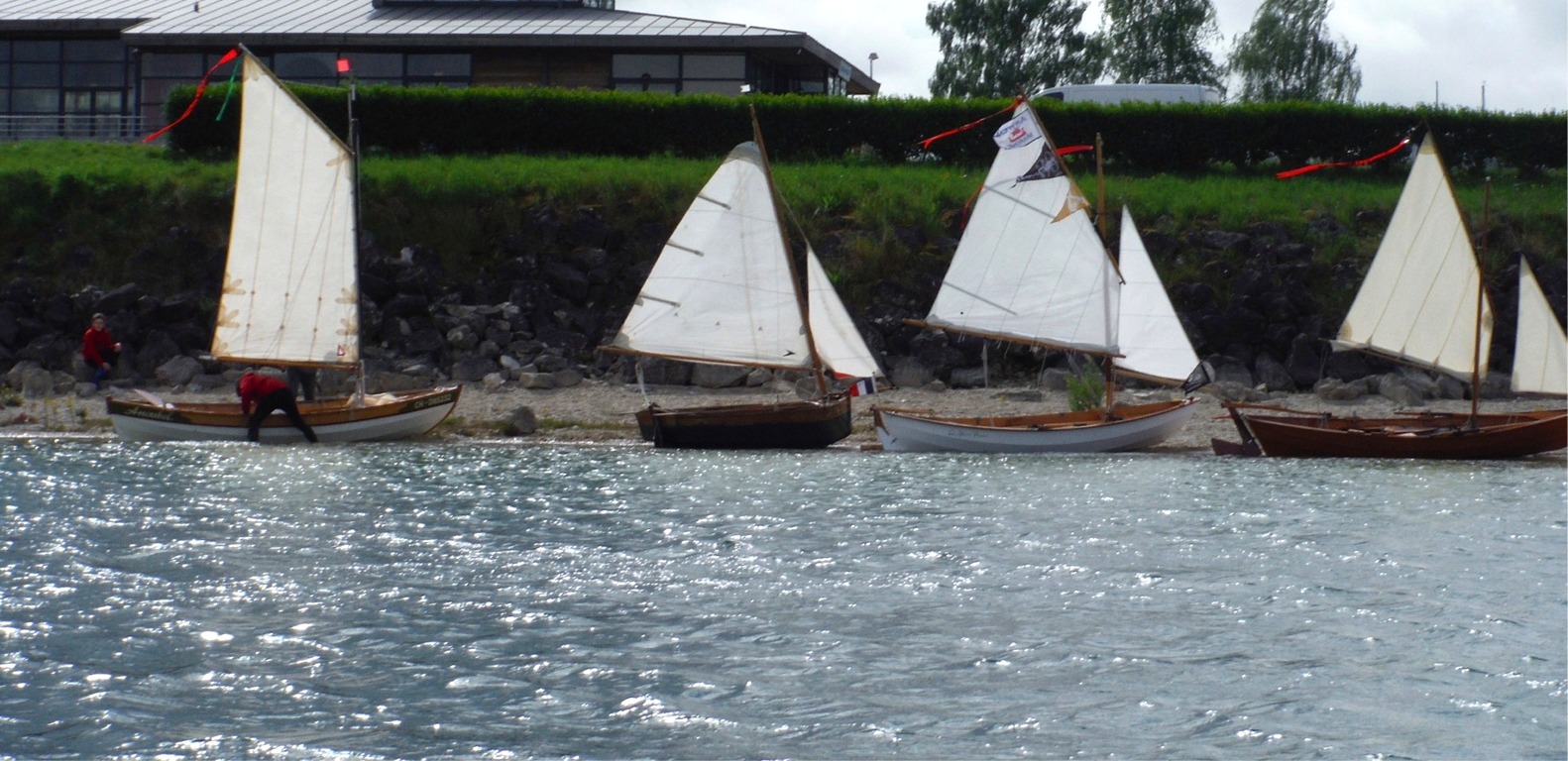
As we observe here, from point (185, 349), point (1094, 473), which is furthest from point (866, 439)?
point (185, 349)

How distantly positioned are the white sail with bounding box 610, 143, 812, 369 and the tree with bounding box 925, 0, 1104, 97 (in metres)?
41.0

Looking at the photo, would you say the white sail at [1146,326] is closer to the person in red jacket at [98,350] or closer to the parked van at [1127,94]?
the person in red jacket at [98,350]

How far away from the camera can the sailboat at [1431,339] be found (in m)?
26.9

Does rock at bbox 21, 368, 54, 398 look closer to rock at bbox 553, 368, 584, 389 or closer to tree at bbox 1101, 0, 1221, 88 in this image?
rock at bbox 553, 368, 584, 389

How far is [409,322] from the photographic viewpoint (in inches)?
1400

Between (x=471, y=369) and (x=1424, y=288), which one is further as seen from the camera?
(x=471, y=369)

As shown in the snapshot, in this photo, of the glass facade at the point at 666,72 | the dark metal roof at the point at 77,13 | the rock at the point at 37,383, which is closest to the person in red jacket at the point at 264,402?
the rock at the point at 37,383

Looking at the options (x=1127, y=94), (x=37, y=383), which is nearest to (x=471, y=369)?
(x=37, y=383)

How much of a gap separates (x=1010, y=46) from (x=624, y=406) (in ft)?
136

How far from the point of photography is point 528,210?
1505 inches

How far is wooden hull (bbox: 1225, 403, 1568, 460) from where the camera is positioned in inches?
1053

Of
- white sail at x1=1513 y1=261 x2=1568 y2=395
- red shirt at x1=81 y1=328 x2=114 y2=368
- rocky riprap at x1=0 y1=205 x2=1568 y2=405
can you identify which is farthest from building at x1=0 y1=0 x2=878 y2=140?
white sail at x1=1513 y1=261 x2=1568 y2=395

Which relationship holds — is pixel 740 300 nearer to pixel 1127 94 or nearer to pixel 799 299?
pixel 799 299

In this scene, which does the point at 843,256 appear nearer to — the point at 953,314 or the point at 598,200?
the point at 598,200
